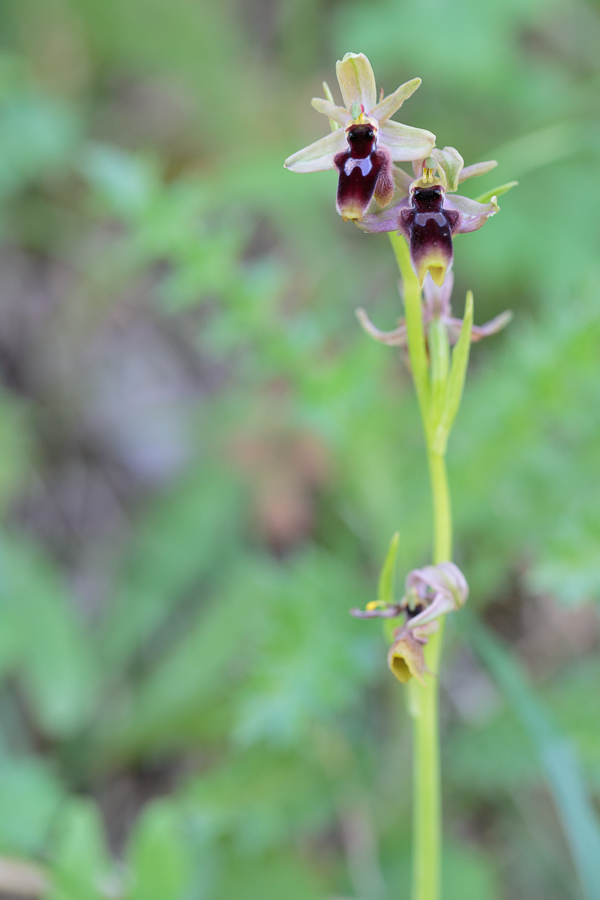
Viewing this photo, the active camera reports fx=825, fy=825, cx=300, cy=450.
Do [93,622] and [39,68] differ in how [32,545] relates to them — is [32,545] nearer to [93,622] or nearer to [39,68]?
[93,622]

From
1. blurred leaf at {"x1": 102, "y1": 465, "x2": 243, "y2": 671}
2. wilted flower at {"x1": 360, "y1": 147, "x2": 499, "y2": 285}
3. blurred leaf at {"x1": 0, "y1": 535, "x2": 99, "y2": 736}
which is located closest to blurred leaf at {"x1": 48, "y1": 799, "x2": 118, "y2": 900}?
blurred leaf at {"x1": 0, "y1": 535, "x2": 99, "y2": 736}

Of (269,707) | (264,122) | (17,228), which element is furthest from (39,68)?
(269,707)

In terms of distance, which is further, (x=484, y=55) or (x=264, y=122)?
(x=264, y=122)

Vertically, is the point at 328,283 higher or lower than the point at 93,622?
higher

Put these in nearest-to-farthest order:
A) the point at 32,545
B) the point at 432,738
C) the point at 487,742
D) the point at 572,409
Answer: the point at 432,738
the point at 572,409
the point at 487,742
the point at 32,545

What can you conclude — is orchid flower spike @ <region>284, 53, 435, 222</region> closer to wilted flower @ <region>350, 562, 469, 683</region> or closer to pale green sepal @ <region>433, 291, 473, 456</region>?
pale green sepal @ <region>433, 291, 473, 456</region>

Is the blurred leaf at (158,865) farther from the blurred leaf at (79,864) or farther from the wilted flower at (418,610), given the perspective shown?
the wilted flower at (418,610)

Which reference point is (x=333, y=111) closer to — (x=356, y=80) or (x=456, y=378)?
(x=356, y=80)
